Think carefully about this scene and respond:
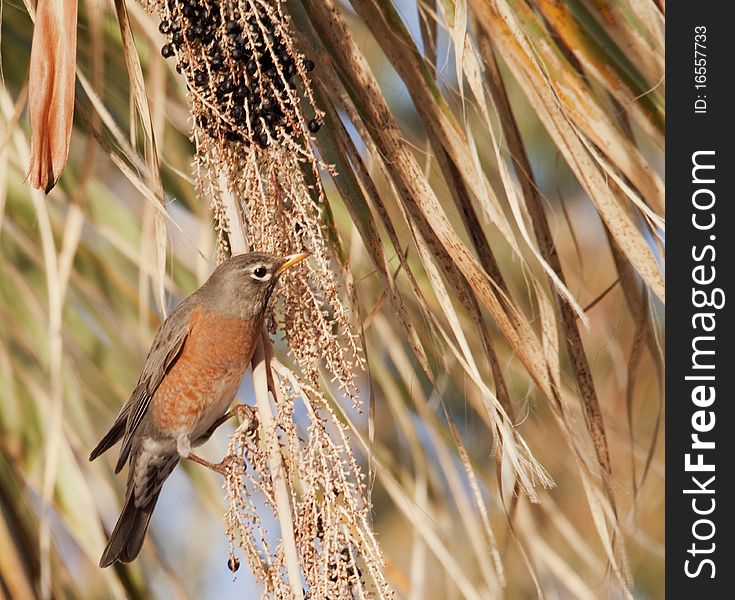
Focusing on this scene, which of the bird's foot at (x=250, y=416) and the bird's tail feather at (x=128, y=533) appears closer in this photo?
the bird's foot at (x=250, y=416)

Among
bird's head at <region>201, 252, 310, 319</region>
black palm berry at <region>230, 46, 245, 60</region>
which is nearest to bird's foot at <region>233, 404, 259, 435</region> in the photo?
bird's head at <region>201, 252, 310, 319</region>

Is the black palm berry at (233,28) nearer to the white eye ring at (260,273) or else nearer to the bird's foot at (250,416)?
the white eye ring at (260,273)

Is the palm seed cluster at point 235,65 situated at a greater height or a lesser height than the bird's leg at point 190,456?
greater

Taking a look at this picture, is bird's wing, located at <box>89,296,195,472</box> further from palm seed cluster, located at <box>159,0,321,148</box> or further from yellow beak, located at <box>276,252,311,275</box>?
palm seed cluster, located at <box>159,0,321,148</box>

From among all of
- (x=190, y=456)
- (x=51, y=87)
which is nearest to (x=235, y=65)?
(x=51, y=87)

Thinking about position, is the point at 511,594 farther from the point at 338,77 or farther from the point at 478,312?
the point at 338,77

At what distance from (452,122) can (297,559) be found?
0.78m

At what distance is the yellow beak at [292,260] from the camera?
122 centimetres

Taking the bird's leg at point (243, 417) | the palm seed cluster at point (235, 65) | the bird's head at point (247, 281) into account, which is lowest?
the bird's leg at point (243, 417)

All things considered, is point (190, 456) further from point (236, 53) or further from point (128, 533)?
point (236, 53)

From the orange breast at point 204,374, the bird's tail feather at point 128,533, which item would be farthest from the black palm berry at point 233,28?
the bird's tail feather at point 128,533

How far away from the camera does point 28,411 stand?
5.64ft
